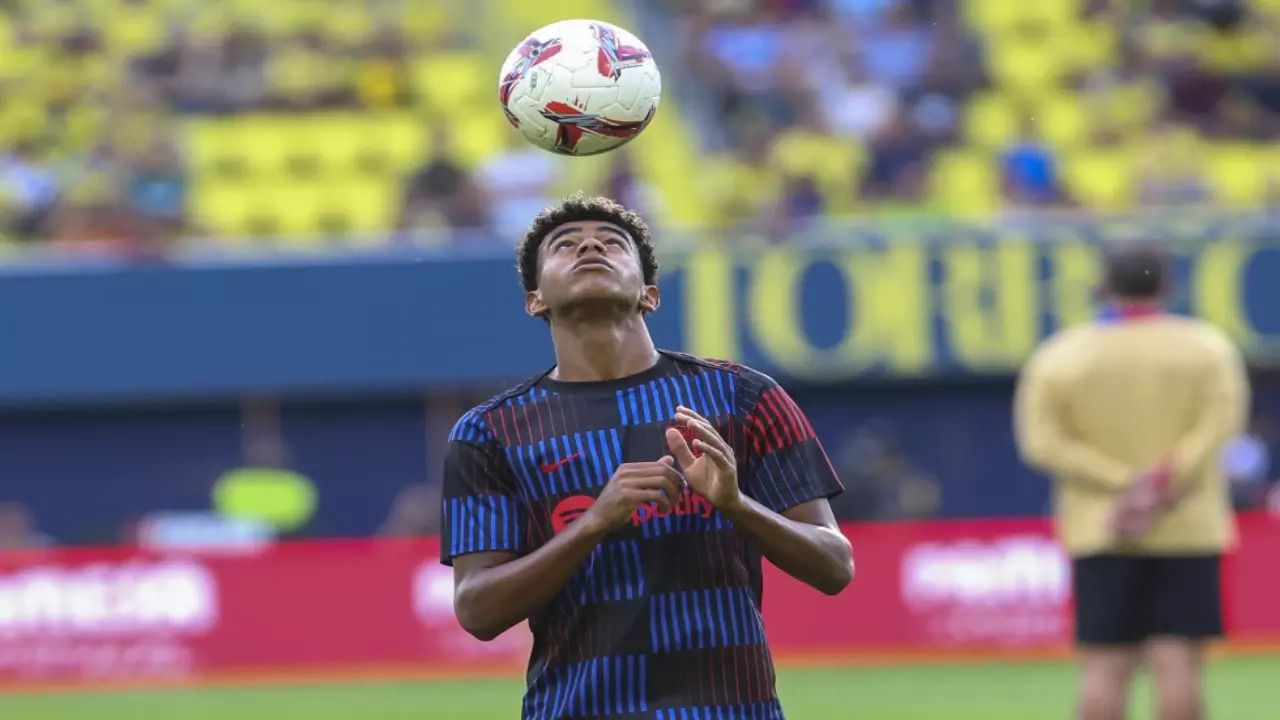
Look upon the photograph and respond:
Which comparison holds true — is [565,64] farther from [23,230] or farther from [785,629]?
[23,230]

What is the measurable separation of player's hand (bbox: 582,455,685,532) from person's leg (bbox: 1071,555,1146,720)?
3.51 meters

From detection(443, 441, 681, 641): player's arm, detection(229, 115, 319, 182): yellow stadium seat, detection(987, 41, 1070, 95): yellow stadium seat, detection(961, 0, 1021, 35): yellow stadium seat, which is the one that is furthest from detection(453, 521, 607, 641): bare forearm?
detection(961, 0, 1021, 35): yellow stadium seat

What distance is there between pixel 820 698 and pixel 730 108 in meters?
6.38

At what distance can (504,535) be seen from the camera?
387 centimetres

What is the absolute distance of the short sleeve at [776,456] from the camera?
3926 mm

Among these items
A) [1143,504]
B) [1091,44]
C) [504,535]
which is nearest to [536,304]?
[504,535]

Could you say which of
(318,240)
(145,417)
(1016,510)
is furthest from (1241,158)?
(145,417)

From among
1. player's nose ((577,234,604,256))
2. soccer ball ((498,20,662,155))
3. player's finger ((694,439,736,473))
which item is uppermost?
soccer ball ((498,20,662,155))

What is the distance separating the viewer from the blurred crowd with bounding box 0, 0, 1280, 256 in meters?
15.3

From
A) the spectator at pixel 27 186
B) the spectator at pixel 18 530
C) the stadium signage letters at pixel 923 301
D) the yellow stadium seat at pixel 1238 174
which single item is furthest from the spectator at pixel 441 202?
the yellow stadium seat at pixel 1238 174

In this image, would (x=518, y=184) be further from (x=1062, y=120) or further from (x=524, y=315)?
(x=1062, y=120)

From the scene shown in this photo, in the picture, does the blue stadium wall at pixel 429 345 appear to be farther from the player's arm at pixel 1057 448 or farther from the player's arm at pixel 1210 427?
the player's arm at pixel 1210 427

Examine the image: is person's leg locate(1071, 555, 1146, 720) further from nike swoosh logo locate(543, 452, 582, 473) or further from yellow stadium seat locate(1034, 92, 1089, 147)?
yellow stadium seat locate(1034, 92, 1089, 147)

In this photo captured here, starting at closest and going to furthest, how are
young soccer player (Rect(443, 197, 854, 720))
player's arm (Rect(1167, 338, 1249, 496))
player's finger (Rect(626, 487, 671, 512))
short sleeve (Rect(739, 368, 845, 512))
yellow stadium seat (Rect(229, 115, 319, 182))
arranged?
1. player's finger (Rect(626, 487, 671, 512))
2. young soccer player (Rect(443, 197, 854, 720))
3. short sleeve (Rect(739, 368, 845, 512))
4. player's arm (Rect(1167, 338, 1249, 496))
5. yellow stadium seat (Rect(229, 115, 319, 182))
